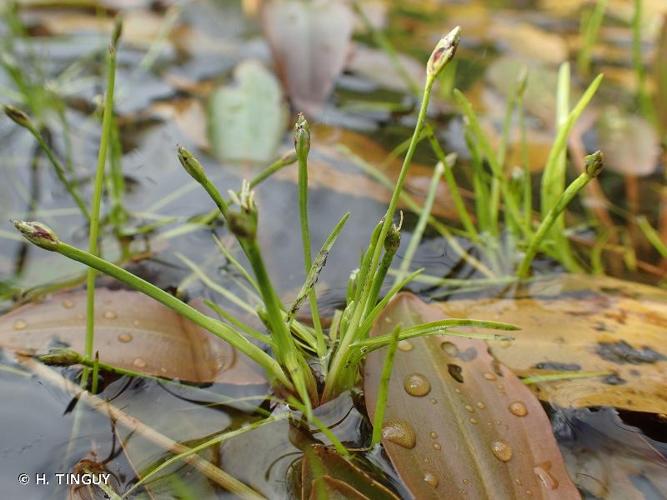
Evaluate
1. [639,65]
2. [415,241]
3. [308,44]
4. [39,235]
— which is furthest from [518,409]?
[308,44]

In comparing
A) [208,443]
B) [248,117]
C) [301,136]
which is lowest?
[208,443]

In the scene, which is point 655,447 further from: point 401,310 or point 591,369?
point 401,310

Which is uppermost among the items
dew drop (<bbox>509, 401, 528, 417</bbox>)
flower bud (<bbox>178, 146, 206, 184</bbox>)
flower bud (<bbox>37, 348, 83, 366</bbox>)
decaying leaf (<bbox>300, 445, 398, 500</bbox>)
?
flower bud (<bbox>178, 146, 206, 184</bbox>)

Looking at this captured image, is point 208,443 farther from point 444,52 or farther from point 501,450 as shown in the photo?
point 444,52

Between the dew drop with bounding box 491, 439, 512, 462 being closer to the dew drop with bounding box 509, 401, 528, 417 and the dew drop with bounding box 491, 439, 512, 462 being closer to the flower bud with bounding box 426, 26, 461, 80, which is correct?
the dew drop with bounding box 509, 401, 528, 417

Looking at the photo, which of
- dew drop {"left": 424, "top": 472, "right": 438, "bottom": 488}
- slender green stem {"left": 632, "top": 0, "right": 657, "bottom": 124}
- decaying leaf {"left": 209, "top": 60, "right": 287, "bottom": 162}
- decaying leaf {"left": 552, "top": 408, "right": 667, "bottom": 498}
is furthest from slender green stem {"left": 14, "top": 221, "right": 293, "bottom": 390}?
slender green stem {"left": 632, "top": 0, "right": 657, "bottom": 124}

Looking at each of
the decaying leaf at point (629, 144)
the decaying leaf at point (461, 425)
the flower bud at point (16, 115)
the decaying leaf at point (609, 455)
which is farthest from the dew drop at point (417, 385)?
the decaying leaf at point (629, 144)
